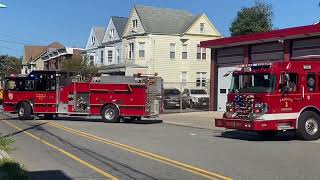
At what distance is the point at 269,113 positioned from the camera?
19250 mm

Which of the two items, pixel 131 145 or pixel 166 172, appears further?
pixel 131 145

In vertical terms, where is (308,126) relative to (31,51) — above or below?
below

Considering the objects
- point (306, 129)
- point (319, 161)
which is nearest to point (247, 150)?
point (319, 161)

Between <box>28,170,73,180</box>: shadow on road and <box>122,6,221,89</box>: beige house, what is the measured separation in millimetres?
45378

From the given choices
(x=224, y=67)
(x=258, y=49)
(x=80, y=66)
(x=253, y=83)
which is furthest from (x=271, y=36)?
(x=80, y=66)

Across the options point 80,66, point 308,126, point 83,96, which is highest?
point 80,66

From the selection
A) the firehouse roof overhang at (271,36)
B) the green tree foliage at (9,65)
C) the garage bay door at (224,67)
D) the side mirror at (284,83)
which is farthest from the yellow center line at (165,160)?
the green tree foliage at (9,65)

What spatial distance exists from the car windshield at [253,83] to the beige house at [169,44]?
3609cm

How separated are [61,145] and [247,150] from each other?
18.2 ft

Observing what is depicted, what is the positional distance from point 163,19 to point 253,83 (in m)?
41.1

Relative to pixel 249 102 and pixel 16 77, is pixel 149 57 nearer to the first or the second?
pixel 16 77

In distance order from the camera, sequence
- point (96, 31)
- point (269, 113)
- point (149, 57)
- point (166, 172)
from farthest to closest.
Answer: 1. point (96, 31)
2. point (149, 57)
3. point (269, 113)
4. point (166, 172)

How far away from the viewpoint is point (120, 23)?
6625 cm

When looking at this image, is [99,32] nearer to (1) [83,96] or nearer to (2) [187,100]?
(2) [187,100]
